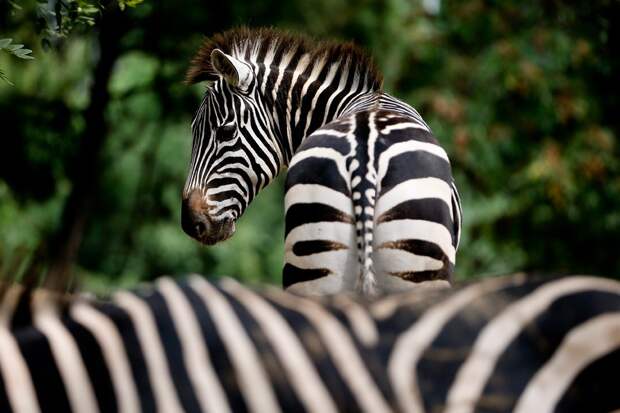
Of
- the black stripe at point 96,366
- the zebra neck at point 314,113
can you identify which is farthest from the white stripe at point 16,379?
the zebra neck at point 314,113

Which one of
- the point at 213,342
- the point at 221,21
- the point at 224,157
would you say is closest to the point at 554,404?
the point at 213,342

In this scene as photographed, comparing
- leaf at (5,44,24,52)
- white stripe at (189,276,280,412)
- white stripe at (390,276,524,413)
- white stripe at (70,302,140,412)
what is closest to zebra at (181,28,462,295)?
leaf at (5,44,24,52)

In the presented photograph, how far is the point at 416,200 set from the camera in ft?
13.8

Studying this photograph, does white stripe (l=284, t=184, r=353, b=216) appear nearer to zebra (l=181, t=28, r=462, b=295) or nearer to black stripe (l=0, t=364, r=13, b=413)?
zebra (l=181, t=28, r=462, b=295)

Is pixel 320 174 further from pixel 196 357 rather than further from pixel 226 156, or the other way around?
pixel 196 357

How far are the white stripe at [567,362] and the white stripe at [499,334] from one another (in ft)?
0.30

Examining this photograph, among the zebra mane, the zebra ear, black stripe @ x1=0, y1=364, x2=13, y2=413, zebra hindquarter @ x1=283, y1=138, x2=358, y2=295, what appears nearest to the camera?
black stripe @ x1=0, y1=364, x2=13, y2=413

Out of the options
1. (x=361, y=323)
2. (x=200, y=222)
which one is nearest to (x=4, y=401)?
(x=361, y=323)

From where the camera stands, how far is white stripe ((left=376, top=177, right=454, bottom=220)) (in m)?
4.20

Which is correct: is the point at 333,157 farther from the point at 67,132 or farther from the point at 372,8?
the point at 372,8

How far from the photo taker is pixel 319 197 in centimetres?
428

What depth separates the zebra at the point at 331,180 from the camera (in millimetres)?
4184

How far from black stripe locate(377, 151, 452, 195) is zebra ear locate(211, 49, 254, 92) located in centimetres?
139

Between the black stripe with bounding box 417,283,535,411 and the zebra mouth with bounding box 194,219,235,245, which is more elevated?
the zebra mouth with bounding box 194,219,235,245
